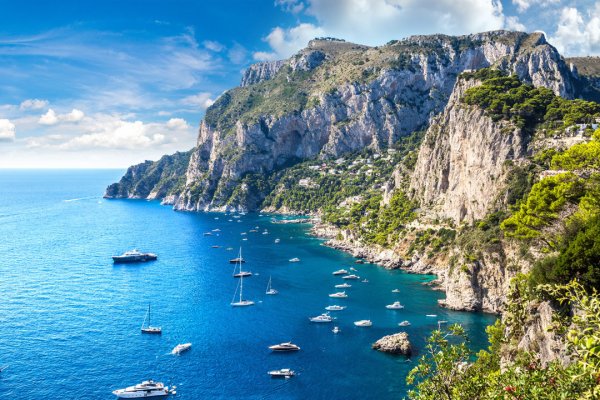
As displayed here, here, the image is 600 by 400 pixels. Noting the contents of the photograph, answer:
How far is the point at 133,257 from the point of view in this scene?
117625mm

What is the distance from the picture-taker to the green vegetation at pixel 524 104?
8631 centimetres

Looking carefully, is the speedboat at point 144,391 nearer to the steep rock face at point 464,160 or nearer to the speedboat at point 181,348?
the speedboat at point 181,348

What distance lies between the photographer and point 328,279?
321 ft

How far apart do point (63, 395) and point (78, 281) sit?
5254 centimetres

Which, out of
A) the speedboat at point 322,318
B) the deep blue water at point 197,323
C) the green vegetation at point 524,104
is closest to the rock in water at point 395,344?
the deep blue water at point 197,323

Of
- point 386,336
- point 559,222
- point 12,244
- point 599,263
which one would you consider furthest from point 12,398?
point 12,244

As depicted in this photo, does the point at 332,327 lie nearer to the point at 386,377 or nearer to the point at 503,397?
the point at 386,377

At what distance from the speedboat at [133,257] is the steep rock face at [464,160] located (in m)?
77.0

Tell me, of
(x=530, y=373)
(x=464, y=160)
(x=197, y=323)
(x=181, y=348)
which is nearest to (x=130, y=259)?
(x=197, y=323)

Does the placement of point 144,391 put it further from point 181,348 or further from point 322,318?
point 322,318

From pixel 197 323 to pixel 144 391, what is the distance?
23.9 m

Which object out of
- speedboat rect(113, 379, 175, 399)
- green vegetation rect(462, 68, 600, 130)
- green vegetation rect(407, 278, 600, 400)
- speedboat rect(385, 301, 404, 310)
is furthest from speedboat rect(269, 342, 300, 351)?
green vegetation rect(462, 68, 600, 130)

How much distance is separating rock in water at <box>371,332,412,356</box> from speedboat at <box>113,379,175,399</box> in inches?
1092

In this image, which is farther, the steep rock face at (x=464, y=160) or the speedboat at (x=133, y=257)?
the speedboat at (x=133, y=257)
